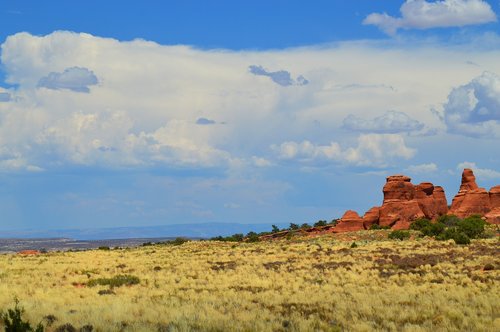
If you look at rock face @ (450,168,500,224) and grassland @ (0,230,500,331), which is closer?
grassland @ (0,230,500,331)

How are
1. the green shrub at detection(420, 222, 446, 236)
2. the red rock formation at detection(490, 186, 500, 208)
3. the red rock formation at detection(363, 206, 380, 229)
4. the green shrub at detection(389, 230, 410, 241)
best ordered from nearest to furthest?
the green shrub at detection(389, 230, 410, 241) < the green shrub at detection(420, 222, 446, 236) < the red rock formation at detection(363, 206, 380, 229) < the red rock formation at detection(490, 186, 500, 208)

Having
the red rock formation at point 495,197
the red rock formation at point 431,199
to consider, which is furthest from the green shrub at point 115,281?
the red rock formation at point 495,197

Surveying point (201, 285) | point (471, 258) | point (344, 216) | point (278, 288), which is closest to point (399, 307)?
point (278, 288)

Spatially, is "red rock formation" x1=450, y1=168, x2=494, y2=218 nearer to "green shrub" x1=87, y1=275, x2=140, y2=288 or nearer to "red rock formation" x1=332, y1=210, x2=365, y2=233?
"red rock formation" x1=332, y1=210, x2=365, y2=233

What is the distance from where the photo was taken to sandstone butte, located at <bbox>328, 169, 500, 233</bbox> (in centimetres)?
8950

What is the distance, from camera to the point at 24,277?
3472 cm

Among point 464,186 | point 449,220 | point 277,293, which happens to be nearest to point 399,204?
point 449,220

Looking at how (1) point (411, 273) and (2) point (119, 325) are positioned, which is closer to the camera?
(2) point (119, 325)

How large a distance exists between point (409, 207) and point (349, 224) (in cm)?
895

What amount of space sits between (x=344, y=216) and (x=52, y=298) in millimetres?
71445

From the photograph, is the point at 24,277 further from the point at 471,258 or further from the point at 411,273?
the point at 471,258

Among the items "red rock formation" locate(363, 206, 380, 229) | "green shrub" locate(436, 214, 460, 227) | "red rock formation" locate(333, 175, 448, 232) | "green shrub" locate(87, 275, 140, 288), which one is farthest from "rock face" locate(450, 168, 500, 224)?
"green shrub" locate(87, 275, 140, 288)

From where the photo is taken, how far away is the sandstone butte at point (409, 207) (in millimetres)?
89500

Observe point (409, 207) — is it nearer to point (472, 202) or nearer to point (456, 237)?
point (472, 202)
